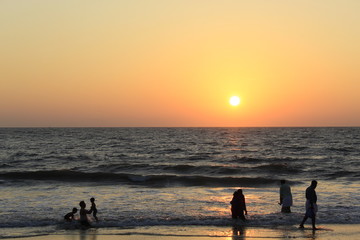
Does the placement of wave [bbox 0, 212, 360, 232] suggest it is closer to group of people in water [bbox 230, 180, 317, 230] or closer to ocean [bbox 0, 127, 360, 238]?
ocean [bbox 0, 127, 360, 238]

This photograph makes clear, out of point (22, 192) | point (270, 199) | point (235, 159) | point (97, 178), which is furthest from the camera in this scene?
point (235, 159)

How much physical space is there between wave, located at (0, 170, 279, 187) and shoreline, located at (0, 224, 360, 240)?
15.2 metres

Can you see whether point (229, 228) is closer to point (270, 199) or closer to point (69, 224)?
point (69, 224)

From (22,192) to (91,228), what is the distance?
1175 centimetres

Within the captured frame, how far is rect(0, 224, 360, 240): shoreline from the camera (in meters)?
14.6

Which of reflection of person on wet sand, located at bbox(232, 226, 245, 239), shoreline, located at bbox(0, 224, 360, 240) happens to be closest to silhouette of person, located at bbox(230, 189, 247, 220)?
shoreline, located at bbox(0, 224, 360, 240)

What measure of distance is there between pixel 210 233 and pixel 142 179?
2029cm

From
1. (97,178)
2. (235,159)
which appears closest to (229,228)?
(97,178)

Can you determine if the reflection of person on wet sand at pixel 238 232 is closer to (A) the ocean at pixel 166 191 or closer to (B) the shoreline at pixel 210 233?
(B) the shoreline at pixel 210 233

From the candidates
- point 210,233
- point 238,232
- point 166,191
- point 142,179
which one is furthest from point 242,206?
point 142,179

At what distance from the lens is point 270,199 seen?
23516 mm

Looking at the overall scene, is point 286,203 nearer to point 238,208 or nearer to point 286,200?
point 286,200

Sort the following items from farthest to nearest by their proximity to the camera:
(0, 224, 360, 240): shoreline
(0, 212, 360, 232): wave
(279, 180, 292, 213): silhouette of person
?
(279, 180, 292, 213): silhouette of person
(0, 212, 360, 232): wave
(0, 224, 360, 240): shoreline

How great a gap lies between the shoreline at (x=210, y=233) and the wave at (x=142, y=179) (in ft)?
50.0
